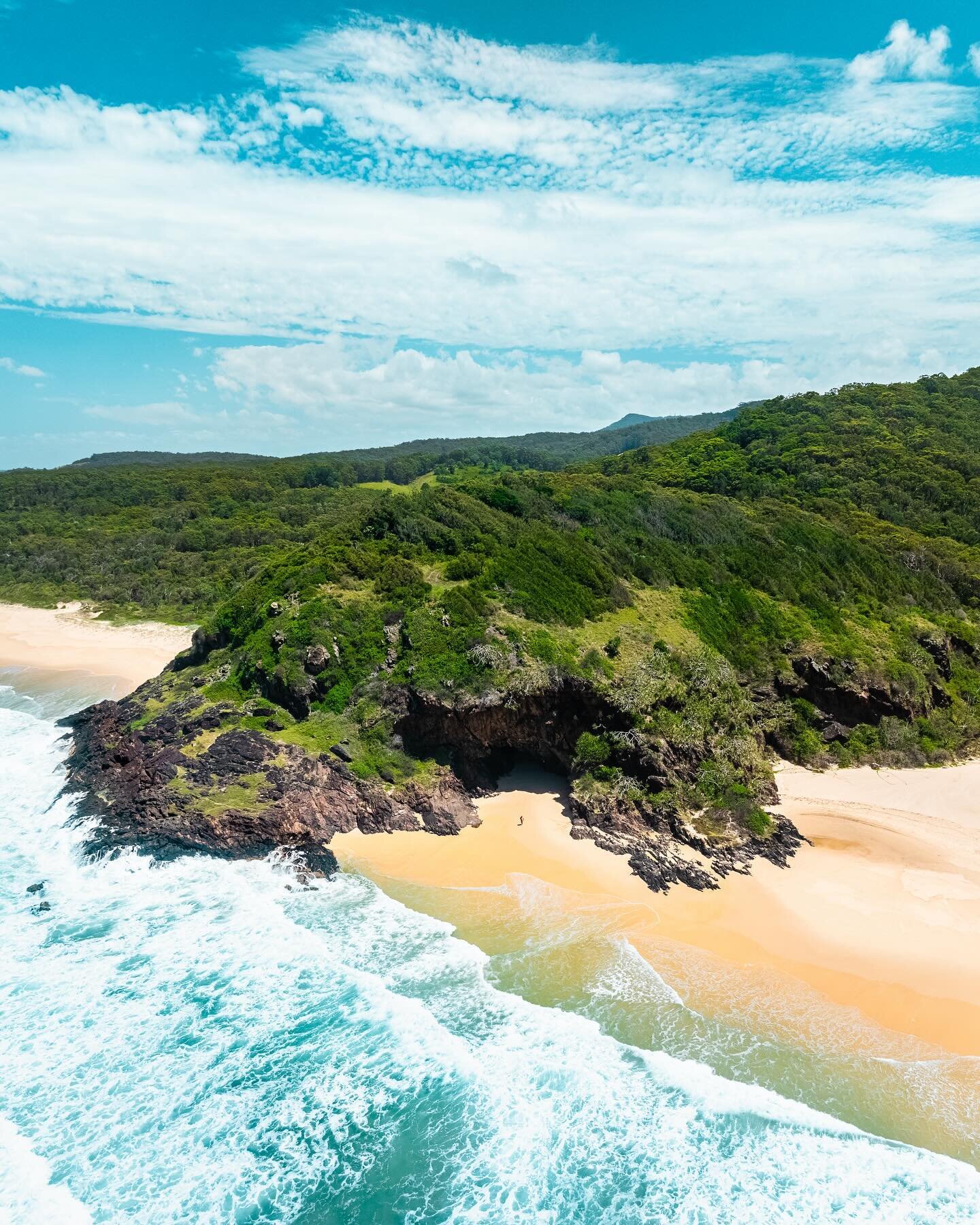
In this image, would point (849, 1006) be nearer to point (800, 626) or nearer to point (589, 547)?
point (800, 626)

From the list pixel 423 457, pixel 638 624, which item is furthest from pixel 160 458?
pixel 638 624

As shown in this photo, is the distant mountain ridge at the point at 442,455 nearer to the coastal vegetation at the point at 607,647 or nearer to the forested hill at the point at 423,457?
the forested hill at the point at 423,457

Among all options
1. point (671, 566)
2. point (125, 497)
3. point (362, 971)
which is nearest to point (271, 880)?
point (362, 971)

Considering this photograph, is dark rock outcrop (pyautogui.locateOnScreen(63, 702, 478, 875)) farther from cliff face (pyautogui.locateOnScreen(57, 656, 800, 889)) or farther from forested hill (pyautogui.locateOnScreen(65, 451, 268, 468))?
forested hill (pyautogui.locateOnScreen(65, 451, 268, 468))

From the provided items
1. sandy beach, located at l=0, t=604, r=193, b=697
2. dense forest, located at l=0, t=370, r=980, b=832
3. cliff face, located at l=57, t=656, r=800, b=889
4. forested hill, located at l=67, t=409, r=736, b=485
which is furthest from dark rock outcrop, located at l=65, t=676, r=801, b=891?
forested hill, located at l=67, t=409, r=736, b=485

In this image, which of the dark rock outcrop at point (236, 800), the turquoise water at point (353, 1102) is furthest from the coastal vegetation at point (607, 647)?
the turquoise water at point (353, 1102)

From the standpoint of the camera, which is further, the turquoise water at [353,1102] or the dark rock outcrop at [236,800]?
the dark rock outcrop at [236,800]

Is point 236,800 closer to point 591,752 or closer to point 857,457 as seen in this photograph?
point 591,752
